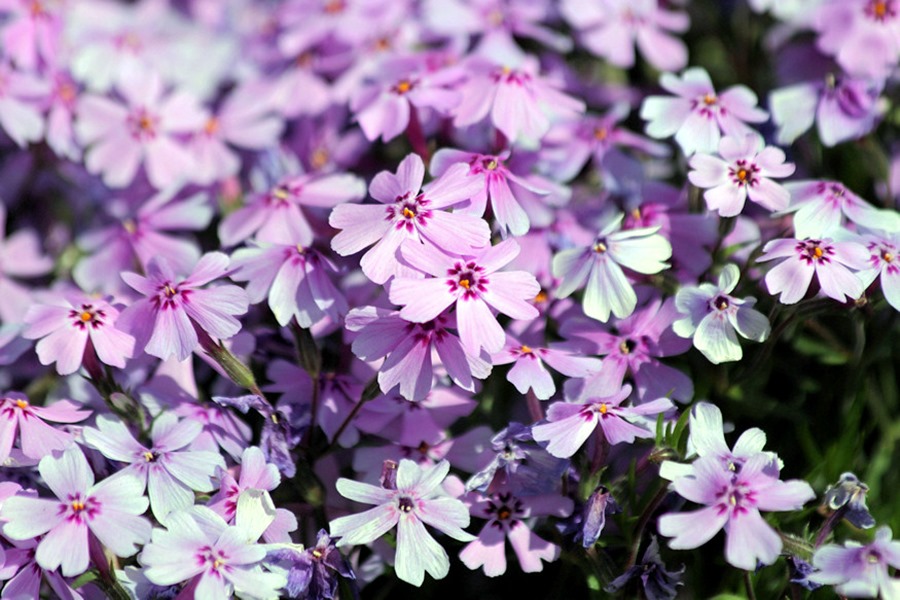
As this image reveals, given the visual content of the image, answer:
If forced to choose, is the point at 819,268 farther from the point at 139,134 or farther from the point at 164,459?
the point at 139,134

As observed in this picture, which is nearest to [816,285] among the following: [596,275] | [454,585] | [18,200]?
[596,275]

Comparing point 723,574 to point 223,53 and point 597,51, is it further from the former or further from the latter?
point 223,53

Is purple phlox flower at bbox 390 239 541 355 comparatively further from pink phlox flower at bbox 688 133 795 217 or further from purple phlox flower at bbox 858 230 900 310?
purple phlox flower at bbox 858 230 900 310

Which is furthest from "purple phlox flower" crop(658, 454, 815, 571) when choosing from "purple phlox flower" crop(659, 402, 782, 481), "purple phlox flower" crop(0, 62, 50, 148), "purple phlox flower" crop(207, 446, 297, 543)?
"purple phlox flower" crop(0, 62, 50, 148)

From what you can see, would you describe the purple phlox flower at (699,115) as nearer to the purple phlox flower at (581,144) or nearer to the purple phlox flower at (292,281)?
the purple phlox flower at (581,144)

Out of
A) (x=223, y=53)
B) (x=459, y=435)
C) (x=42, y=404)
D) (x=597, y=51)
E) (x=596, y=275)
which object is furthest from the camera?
(x=223, y=53)
